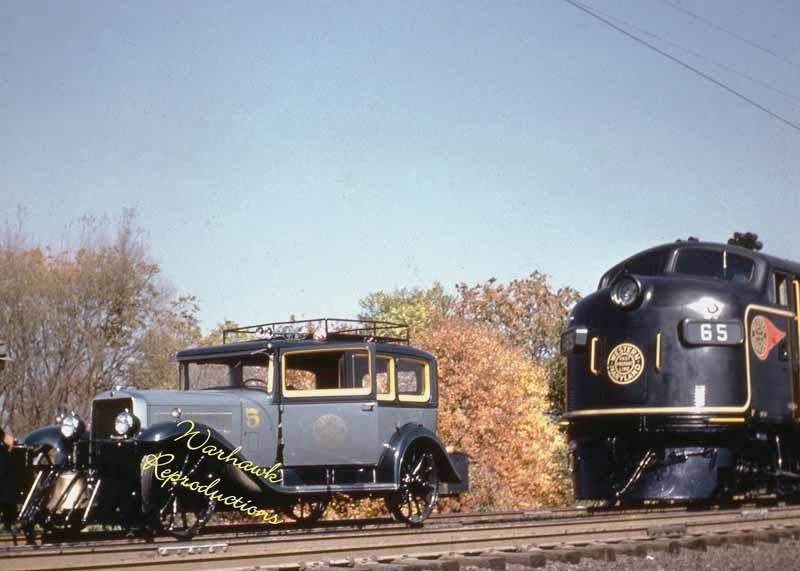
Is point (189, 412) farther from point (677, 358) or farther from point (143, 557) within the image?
point (677, 358)

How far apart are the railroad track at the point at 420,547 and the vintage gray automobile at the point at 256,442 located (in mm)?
554

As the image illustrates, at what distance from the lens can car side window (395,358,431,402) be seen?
13445 mm

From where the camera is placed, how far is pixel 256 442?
12352mm

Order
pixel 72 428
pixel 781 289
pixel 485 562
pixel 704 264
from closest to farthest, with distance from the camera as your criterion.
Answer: pixel 485 562, pixel 72 428, pixel 704 264, pixel 781 289

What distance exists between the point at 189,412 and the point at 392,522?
326cm

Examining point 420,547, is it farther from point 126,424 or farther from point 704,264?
point 704,264

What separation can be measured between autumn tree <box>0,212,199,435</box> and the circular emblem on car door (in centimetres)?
1656

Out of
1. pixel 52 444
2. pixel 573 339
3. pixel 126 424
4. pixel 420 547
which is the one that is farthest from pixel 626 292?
pixel 52 444

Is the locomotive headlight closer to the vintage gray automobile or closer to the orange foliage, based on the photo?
the vintage gray automobile

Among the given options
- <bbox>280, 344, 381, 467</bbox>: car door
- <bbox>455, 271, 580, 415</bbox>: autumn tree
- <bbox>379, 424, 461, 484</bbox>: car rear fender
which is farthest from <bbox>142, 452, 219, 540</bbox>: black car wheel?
<bbox>455, 271, 580, 415</bbox>: autumn tree

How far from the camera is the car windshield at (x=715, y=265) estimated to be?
50.8 ft

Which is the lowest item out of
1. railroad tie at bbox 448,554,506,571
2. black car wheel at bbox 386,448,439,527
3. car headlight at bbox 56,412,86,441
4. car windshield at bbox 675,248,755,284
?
railroad tie at bbox 448,554,506,571

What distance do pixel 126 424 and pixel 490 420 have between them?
19.7 meters

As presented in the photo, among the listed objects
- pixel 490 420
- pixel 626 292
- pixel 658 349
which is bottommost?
pixel 490 420
